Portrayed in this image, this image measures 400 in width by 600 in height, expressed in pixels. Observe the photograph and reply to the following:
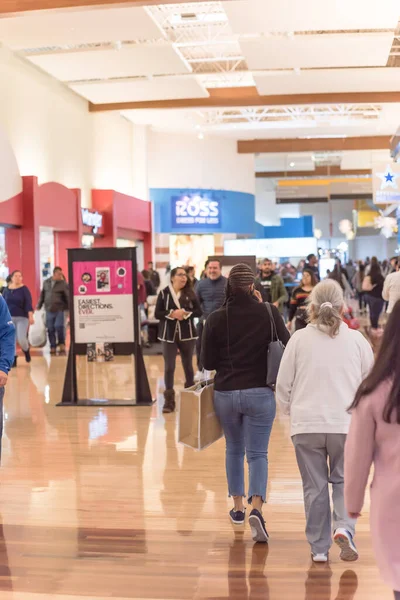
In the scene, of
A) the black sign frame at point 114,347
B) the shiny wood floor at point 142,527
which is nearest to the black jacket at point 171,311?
the black sign frame at point 114,347

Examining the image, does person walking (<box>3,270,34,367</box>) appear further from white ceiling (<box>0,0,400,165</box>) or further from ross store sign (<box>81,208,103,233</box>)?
ross store sign (<box>81,208,103,233</box>)

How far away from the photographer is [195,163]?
23.1 meters

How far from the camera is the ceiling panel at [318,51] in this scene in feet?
41.3

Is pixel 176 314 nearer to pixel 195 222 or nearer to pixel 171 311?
pixel 171 311

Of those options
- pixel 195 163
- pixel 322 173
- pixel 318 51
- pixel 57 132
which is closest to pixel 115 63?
pixel 57 132

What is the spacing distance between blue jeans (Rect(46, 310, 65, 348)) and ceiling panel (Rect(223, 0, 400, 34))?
5.40 m

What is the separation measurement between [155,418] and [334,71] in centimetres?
898

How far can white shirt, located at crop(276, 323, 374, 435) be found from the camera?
3.96 metres

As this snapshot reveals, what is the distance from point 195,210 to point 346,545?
1865 cm

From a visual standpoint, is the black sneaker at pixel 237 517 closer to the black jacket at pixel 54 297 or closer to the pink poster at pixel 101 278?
the pink poster at pixel 101 278

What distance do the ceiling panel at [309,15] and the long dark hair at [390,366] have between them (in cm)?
934

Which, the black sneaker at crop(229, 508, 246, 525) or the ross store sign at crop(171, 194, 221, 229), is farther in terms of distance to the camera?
the ross store sign at crop(171, 194, 221, 229)

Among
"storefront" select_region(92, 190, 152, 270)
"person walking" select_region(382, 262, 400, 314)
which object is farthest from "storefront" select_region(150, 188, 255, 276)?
"person walking" select_region(382, 262, 400, 314)

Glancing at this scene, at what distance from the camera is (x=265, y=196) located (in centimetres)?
3416
